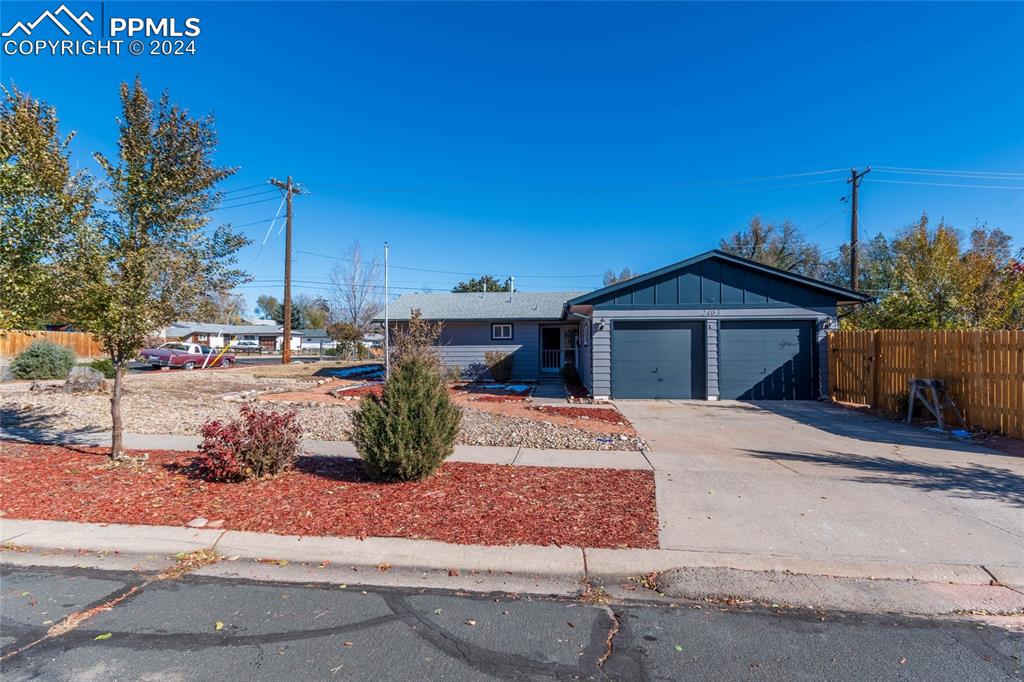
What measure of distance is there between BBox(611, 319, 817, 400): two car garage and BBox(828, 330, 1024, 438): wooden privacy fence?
100 centimetres

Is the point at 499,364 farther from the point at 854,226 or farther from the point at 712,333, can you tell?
the point at 854,226

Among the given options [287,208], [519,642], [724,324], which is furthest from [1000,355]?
[287,208]

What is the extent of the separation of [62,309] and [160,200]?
1.76m

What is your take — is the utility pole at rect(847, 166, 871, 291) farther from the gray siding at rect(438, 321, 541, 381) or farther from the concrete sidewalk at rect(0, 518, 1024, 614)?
the concrete sidewalk at rect(0, 518, 1024, 614)

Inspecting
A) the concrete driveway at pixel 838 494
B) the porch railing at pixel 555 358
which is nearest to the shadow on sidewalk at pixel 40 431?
the concrete driveway at pixel 838 494

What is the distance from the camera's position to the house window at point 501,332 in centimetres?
2259

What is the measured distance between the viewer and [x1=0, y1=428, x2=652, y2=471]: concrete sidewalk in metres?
7.11

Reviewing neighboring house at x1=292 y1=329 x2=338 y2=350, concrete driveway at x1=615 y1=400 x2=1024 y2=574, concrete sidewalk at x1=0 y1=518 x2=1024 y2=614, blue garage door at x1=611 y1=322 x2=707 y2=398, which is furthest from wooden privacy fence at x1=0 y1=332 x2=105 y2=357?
neighboring house at x1=292 y1=329 x2=338 y2=350

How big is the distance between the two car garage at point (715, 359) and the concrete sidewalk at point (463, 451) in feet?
24.1

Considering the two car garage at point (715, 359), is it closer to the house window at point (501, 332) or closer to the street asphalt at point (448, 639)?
the house window at point (501, 332)

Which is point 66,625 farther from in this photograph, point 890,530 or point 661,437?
point 661,437

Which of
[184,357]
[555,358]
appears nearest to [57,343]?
[184,357]

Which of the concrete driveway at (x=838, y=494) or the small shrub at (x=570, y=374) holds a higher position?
the small shrub at (x=570, y=374)

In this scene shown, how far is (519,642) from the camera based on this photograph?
3.03 m
